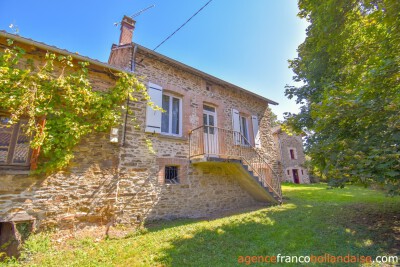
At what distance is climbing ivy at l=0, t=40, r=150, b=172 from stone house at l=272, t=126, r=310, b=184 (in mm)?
18836

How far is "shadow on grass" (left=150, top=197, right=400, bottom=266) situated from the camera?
3281mm

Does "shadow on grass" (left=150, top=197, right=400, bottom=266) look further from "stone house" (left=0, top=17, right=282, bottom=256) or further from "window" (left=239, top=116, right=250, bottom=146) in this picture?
"window" (left=239, top=116, right=250, bottom=146)

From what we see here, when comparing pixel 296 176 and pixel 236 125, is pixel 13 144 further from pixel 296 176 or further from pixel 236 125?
pixel 296 176

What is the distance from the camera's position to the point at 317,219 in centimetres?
520

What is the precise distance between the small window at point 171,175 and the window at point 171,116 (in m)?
1.22

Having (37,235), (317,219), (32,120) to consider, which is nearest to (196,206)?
(317,219)

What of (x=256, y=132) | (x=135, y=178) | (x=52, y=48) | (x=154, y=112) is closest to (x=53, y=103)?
(x=52, y=48)

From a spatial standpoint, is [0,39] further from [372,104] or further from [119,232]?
[372,104]

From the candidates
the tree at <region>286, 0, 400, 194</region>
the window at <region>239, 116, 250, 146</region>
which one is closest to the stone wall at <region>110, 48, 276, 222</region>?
the window at <region>239, 116, 250, 146</region>

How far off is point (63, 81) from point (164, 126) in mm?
3049

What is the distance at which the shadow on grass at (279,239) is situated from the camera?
3.28m

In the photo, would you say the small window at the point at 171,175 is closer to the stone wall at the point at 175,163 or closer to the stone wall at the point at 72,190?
the stone wall at the point at 175,163

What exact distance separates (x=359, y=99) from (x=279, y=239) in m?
3.48

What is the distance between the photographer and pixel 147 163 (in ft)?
18.5
